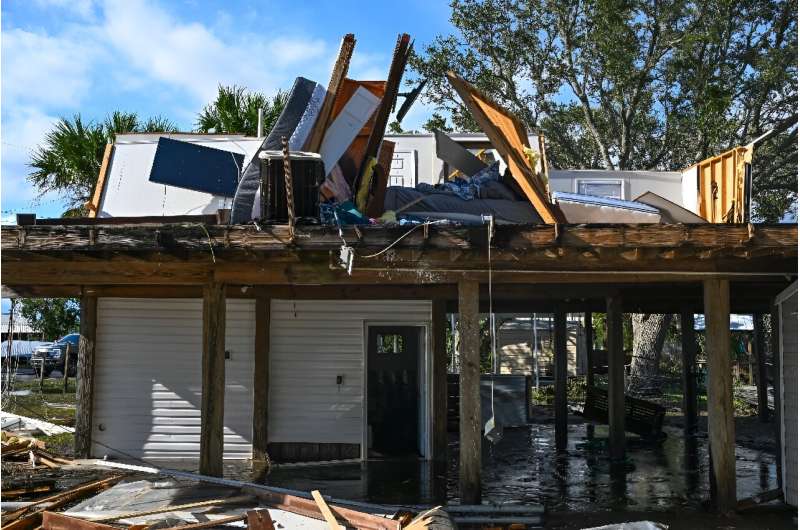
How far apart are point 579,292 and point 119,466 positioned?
22.3 feet

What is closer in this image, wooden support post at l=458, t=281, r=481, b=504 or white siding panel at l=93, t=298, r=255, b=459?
wooden support post at l=458, t=281, r=481, b=504

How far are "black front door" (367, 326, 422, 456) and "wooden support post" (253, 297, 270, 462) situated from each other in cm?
155

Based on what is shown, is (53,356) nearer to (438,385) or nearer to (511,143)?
(438,385)

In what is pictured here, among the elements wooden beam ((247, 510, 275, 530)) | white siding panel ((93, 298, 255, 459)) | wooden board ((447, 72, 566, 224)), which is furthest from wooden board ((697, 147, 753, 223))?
white siding panel ((93, 298, 255, 459))

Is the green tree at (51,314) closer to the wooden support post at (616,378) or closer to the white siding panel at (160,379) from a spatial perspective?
the white siding panel at (160,379)

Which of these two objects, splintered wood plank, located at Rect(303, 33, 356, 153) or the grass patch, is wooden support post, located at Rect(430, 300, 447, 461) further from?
the grass patch

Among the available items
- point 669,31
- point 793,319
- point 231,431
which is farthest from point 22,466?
point 669,31

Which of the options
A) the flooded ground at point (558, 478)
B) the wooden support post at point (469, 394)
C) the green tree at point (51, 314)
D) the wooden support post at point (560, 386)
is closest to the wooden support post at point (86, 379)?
the flooded ground at point (558, 478)

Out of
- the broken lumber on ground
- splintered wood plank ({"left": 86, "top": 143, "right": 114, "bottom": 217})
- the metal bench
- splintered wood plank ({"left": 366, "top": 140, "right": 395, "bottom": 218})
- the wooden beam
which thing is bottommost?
the broken lumber on ground

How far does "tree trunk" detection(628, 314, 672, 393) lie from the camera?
25516mm

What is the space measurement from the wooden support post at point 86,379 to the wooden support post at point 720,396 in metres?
8.64

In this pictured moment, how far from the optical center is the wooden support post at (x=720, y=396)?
9.05 metres

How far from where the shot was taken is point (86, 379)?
1262 centimetres

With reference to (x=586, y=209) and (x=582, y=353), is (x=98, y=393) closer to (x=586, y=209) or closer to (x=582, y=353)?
(x=586, y=209)
